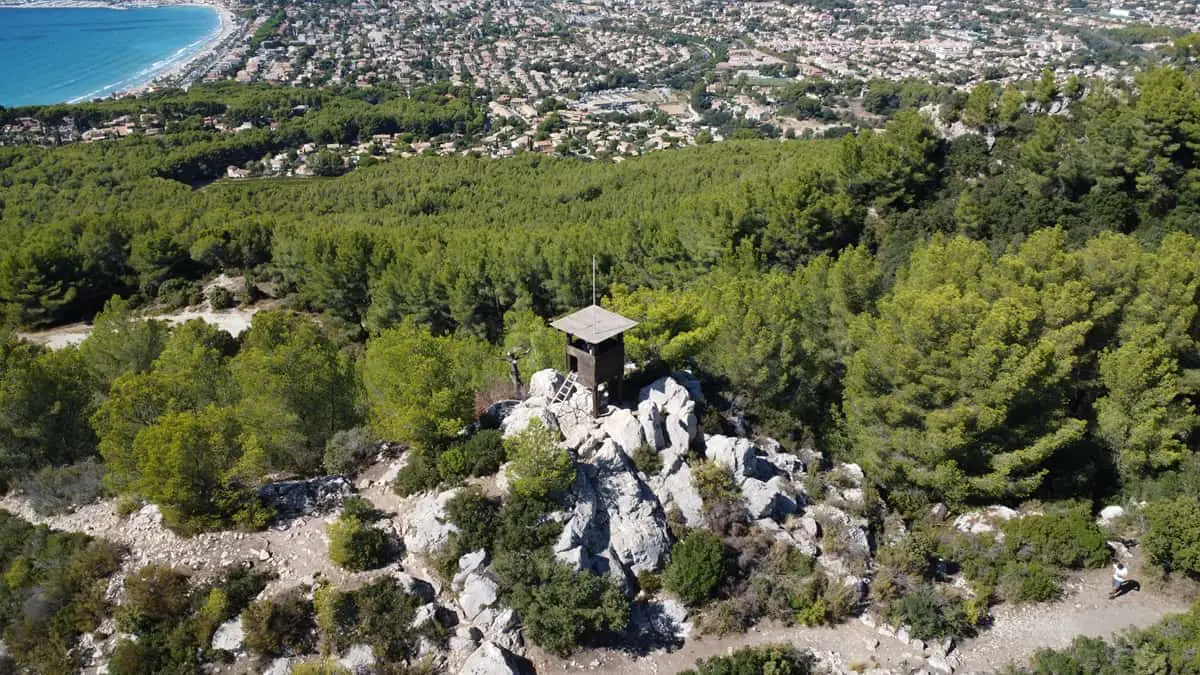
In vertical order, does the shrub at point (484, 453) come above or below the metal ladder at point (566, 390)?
below

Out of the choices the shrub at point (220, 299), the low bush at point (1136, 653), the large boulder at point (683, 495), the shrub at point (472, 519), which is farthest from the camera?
the shrub at point (220, 299)

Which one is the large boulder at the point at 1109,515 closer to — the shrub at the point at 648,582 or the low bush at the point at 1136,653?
the low bush at the point at 1136,653

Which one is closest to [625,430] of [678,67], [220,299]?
[220,299]

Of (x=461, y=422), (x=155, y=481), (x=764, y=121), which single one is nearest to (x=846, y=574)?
(x=461, y=422)

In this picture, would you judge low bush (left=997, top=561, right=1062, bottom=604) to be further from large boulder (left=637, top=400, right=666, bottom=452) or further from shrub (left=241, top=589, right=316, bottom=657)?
shrub (left=241, top=589, right=316, bottom=657)

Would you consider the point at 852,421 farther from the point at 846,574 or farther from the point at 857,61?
the point at 857,61

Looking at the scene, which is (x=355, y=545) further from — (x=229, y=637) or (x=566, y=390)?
(x=566, y=390)

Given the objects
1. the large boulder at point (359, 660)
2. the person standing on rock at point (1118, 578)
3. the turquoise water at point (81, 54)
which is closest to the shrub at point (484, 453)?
the large boulder at point (359, 660)
